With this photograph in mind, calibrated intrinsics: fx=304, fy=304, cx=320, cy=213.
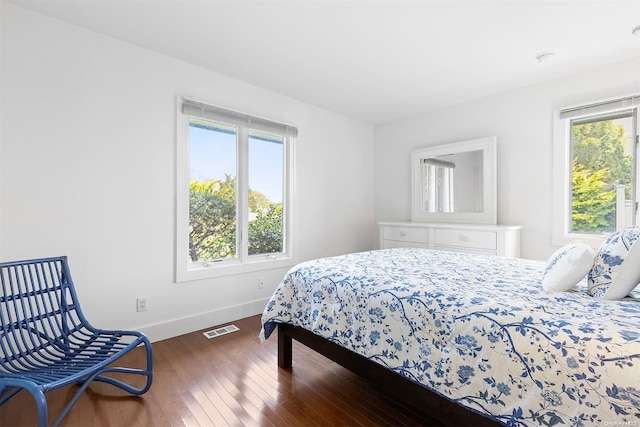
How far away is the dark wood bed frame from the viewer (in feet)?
4.03

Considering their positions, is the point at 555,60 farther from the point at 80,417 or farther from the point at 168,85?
the point at 80,417

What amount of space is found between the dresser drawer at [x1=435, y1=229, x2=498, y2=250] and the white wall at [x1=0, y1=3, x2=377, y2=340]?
2122 millimetres

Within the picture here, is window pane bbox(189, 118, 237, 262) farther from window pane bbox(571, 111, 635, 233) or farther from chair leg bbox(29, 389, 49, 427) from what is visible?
window pane bbox(571, 111, 635, 233)

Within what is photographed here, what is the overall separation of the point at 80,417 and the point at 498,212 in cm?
383

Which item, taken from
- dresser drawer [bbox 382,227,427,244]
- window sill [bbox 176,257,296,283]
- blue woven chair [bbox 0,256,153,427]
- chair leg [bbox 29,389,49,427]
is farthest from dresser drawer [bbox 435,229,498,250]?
chair leg [bbox 29,389,49,427]

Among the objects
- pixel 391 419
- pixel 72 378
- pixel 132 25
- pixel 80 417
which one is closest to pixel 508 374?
pixel 391 419

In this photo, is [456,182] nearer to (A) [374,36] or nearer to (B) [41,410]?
(A) [374,36]

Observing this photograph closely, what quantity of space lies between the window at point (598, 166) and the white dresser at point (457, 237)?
0.47 meters

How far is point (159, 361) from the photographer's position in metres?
2.20

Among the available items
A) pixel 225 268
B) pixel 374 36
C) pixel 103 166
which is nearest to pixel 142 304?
pixel 225 268

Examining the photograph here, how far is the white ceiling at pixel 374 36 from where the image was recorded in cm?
195

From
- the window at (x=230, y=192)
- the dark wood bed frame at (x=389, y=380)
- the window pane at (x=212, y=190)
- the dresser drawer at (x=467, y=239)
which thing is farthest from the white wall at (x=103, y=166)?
the dresser drawer at (x=467, y=239)

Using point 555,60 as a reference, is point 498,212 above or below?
below

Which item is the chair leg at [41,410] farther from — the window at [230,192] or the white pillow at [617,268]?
the white pillow at [617,268]
